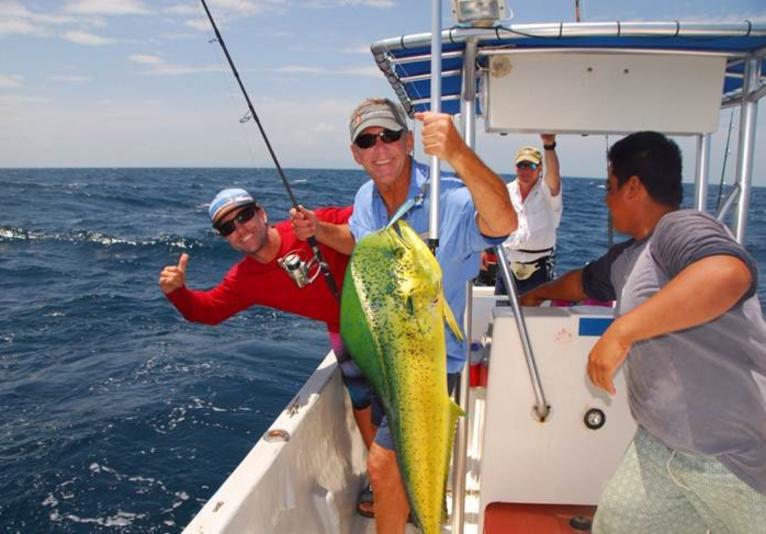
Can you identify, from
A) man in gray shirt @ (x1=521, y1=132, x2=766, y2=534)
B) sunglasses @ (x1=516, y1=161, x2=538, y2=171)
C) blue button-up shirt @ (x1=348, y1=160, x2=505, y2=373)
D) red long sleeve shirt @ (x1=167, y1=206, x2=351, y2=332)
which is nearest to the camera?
man in gray shirt @ (x1=521, y1=132, x2=766, y2=534)

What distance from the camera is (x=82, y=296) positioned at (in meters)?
12.5

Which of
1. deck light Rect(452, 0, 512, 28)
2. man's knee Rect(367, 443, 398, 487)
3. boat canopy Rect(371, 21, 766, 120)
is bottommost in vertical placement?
man's knee Rect(367, 443, 398, 487)

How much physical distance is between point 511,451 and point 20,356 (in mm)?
8386

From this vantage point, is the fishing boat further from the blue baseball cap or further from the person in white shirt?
the person in white shirt

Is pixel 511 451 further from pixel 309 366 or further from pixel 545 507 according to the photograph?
pixel 309 366

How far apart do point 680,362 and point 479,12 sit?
1515 millimetres

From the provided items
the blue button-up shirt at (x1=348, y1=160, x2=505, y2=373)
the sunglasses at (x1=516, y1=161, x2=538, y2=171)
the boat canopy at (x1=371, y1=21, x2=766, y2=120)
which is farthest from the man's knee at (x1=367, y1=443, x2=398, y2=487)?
the sunglasses at (x1=516, y1=161, x2=538, y2=171)

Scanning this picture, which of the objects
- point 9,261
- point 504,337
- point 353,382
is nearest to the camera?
point 504,337

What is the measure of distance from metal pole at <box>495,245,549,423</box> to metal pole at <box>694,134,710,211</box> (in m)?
1.16

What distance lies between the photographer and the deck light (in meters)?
2.41

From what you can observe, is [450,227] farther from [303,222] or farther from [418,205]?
[303,222]

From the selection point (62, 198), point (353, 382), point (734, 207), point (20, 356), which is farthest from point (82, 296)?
point (62, 198)

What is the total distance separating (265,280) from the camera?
328cm

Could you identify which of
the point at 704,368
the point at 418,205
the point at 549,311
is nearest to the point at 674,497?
the point at 704,368
